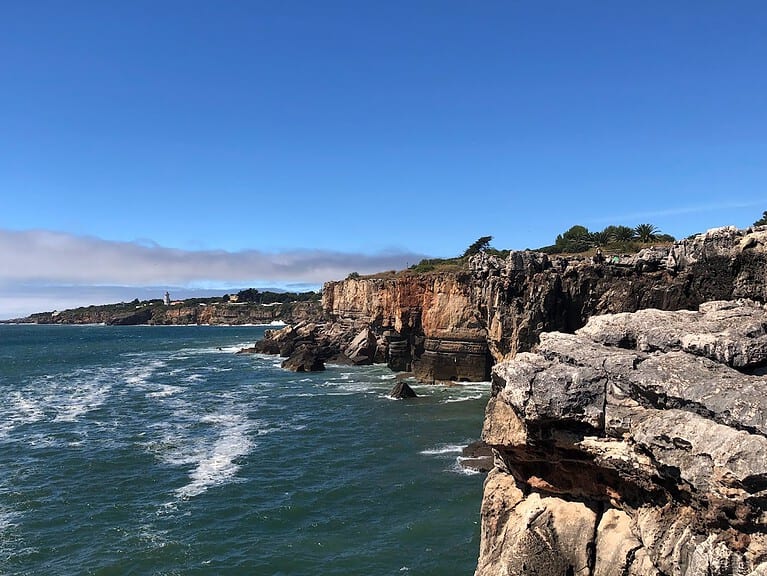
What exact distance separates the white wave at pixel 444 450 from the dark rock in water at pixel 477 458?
662 millimetres

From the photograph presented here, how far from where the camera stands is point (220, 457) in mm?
32531

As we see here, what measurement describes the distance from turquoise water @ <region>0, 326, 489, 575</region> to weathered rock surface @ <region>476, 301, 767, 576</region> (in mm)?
9529

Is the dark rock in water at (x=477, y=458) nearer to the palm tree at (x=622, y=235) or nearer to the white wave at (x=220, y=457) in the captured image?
the white wave at (x=220, y=457)

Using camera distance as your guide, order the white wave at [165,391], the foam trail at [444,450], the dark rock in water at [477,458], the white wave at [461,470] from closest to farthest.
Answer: the white wave at [461,470], the dark rock in water at [477,458], the foam trail at [444,450], the white wave at [165,391]

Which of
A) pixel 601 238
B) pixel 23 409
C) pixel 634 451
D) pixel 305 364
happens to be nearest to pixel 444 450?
pixel 634 451

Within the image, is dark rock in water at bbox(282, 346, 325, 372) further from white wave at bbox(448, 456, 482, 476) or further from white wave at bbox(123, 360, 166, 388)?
white wave at bbox(448, 456, 482, 476)

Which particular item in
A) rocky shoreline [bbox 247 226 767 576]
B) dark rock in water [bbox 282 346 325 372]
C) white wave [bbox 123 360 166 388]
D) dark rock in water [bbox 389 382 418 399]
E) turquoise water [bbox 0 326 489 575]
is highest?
rocky shoreline [bbox 247 226 767 576]

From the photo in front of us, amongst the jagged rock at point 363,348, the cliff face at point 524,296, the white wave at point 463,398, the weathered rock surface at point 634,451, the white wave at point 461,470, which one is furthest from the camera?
the jagged rock at point 363,348

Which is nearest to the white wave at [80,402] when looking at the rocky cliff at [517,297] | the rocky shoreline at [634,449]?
the rocky cliff at [517,297]

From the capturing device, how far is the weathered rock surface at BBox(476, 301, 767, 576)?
24.4 ft

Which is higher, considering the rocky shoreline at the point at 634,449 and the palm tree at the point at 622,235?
the palm tree at the point at 622,235

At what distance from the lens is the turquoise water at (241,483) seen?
66.4 ft

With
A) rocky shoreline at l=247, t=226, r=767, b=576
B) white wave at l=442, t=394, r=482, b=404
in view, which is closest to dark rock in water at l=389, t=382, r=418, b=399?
white wave at l=442, t=394, r=482, b=404

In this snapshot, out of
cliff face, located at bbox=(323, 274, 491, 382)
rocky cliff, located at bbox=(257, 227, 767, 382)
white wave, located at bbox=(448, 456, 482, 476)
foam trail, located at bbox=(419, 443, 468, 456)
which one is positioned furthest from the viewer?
cliff face, located at bbox=(323, 274, 491, 382)
